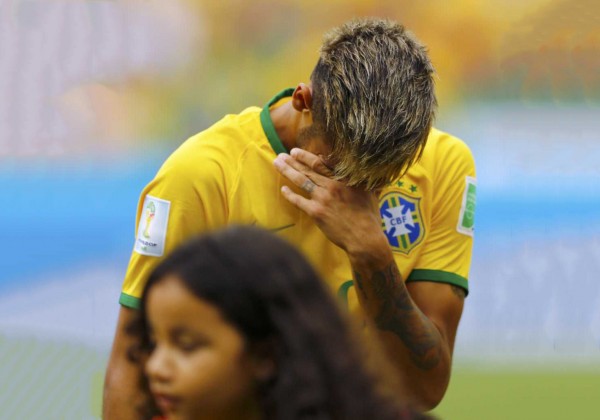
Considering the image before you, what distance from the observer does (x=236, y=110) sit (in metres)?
4.79

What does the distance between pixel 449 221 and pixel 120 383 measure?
2.72 ft

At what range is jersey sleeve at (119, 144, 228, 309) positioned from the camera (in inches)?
85.7

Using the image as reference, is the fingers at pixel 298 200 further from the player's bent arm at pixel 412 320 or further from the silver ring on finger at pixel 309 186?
the player's bent arm at pixel 412 320

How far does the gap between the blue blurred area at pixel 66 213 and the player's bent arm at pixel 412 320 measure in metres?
2.56

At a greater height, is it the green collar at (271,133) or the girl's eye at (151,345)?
the green collar at (271,133)

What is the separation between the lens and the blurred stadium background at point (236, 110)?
4.64m

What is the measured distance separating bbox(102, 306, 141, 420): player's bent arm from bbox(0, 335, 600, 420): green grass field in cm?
241

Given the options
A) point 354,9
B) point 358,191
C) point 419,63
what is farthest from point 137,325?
point 354,9

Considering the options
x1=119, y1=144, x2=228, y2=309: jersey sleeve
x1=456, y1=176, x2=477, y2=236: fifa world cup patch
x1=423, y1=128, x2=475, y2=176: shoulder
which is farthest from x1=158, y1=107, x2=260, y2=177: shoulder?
x1=456, y1=176, x2=477, y2=236: fifa world cup patch

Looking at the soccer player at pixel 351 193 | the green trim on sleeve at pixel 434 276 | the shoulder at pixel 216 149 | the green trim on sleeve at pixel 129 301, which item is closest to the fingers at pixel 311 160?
the soccer player at pixel 351 193

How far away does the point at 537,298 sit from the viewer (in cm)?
487

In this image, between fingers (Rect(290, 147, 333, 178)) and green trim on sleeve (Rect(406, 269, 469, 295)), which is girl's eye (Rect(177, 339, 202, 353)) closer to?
fingers (Rect(290, 147, 333, 178))

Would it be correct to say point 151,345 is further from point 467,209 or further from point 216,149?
point 467,209

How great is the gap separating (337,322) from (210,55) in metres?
3.47
